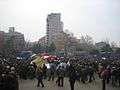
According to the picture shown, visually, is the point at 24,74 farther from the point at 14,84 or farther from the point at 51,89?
the point at 14,84

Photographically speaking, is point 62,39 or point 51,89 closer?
point 51,89

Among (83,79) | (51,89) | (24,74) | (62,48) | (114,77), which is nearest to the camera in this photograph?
(51,89)

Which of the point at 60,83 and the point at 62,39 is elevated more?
the point at 62,39

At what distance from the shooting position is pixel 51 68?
85.1 ft

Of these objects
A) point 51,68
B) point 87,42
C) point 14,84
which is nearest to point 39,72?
point 51,68

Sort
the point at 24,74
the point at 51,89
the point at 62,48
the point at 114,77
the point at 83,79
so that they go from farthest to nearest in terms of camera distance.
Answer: the point at 62,48, the point at 24,74, the point at 83,79, the point at 114,77, the point at 51,89

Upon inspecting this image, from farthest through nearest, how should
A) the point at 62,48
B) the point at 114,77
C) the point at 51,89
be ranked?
the point at 62,48
the point at 114,77
the point at 51,89

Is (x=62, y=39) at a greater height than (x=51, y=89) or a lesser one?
greater

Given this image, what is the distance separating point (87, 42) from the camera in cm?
14688

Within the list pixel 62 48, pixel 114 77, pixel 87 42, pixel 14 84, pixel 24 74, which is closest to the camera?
pixel 14 84

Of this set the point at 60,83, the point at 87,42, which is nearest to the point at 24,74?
the point at 60,83

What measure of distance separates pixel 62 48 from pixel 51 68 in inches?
3927

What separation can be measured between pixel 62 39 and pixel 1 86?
373 ft

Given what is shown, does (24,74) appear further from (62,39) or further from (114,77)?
(62,39)
